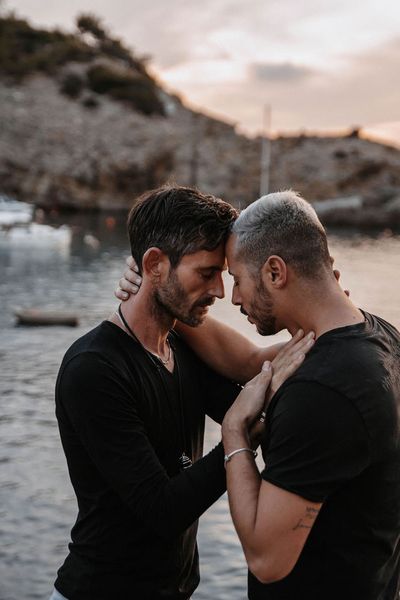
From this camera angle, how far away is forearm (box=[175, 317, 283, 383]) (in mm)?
3479

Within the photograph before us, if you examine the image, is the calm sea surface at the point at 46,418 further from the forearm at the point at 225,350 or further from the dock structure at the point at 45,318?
the forearm at the point at 225,350

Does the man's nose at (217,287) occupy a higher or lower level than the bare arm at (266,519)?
higher

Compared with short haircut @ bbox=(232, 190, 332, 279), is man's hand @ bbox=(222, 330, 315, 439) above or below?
below

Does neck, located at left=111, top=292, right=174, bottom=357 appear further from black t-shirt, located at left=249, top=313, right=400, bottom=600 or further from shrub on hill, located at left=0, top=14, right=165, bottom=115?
shrub on hill, located at left=0, top=14, right=165, bottom=115

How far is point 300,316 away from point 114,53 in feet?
299

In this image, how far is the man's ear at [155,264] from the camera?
3131 mm

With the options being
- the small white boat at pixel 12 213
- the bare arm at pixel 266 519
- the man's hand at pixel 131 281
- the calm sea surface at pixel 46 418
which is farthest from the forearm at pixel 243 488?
the small white boat at pixel 12 213

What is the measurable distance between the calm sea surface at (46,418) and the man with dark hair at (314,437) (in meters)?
4.49

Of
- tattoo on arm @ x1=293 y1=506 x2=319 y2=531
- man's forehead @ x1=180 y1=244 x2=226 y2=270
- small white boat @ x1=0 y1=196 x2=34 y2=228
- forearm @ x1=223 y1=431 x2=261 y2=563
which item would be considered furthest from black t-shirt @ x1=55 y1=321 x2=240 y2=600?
small white boat @ x1=0 y1=196 x2=34 y2=228

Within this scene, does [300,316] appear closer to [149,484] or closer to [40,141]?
[149,484]

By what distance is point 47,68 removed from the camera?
76125 millimetres

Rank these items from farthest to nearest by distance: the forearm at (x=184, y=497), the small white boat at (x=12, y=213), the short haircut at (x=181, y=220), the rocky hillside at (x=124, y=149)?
the rocky hillside at (x=124, y=149) < the small white boat at (x=12, y=213) < the short haircut at (x=181, y=220) < the forearm at (x=184, y=497)

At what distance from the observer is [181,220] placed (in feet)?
10.1

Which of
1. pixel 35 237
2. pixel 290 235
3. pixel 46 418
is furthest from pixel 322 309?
pixel 35 237
